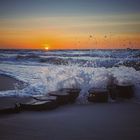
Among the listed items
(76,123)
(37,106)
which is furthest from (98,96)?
(76,123)

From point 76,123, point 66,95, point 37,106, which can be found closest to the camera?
point 76,123

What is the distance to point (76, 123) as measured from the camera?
306 centimetres

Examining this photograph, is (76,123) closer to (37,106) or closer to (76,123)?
(76,123)

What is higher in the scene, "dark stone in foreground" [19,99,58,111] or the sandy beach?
"dark stone in foreground" [19,99,58,111]

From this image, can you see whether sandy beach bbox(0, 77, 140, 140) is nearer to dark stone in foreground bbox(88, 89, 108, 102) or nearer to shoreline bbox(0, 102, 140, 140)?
shoreline bbox(0, 102, 140, 140)

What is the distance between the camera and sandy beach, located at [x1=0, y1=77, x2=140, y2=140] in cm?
268

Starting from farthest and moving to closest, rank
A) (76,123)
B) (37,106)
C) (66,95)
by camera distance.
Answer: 1. (66,95)
2. (37,106)
3. (76,123)

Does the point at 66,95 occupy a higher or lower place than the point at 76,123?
higher

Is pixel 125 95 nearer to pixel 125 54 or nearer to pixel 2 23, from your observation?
pixel 2 23

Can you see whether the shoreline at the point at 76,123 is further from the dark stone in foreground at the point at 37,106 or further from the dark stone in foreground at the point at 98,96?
the dark stone in foreground at the point at 98,96

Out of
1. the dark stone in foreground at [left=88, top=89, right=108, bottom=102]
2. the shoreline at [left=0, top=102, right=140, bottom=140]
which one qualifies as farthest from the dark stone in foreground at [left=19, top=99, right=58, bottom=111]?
the dark stone in foreground at [left=88, top=89, right=108, bottom=102]

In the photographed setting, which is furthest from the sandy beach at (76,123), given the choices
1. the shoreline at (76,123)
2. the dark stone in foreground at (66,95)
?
the dark stone in foreground at (66,95)

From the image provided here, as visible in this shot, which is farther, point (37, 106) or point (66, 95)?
point (66, 95)

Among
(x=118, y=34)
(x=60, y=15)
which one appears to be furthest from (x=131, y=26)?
(x=60, y=15)
